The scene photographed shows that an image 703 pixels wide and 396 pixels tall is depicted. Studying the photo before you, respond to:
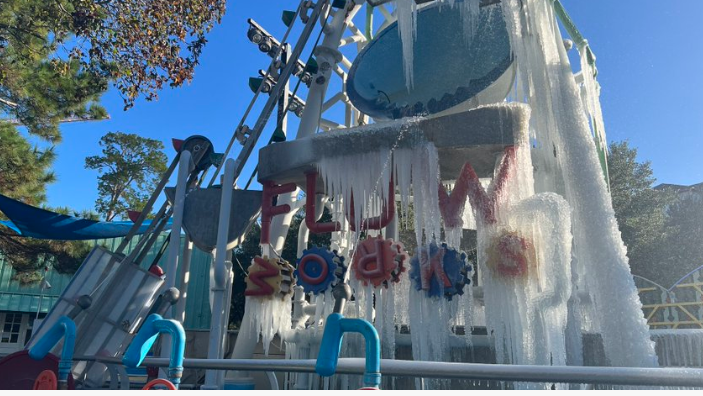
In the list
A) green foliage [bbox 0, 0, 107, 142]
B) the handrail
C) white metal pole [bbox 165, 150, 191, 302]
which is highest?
green foliage [bbox 0, 0, 107, 142]

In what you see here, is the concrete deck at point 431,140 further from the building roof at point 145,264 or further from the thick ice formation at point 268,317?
the building roof at point 145,264

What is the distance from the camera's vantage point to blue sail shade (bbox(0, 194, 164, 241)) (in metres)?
10.4

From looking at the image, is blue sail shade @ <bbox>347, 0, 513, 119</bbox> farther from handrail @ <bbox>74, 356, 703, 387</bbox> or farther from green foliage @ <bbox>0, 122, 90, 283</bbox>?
green foliage @ <bbox>0, 122, 90, 283</bbox>

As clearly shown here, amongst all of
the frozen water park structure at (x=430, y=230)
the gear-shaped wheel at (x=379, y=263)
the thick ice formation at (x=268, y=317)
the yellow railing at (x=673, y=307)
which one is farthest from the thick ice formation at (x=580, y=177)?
the yellow railing at (x=673, y=307)

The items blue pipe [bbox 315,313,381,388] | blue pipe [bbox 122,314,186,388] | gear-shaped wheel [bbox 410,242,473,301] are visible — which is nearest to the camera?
blue pipe [bbox 315,313,381,388]

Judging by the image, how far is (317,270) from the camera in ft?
25.7

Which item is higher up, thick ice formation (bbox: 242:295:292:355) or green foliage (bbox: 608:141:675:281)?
green foliage (bbox: 608:141:675:281)

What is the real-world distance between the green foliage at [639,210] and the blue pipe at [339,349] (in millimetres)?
21423

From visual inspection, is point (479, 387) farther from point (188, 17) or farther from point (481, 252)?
point (188, 17)

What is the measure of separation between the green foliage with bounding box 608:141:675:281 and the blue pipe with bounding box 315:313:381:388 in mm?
21423

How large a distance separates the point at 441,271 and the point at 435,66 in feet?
13.4

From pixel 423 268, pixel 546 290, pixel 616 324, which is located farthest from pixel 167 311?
pixel 616 324

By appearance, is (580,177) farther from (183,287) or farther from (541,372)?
(183,287)

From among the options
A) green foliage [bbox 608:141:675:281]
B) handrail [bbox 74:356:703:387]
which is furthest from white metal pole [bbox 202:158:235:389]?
green foliage [bbox 608:141:675:281]
